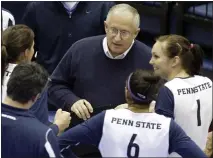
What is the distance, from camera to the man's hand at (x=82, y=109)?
3617 millimetres

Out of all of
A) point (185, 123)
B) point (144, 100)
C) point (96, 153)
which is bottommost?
point (96, 153)

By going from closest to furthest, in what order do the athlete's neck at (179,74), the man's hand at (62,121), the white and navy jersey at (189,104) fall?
the man's hand at (62,121) → the white and navy jersey at (189,104) → the athlete's neck at (179,74)

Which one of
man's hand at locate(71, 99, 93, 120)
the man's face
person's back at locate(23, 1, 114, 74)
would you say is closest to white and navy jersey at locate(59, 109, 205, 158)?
man's hand at locate(71, 99, 93, 120)

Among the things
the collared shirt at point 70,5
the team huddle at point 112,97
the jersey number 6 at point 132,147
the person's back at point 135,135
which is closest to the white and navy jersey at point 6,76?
the team huddle at point 112,97

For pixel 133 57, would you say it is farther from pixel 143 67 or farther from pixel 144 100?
pixel 144 100

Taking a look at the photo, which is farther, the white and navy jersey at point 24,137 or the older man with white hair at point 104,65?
the older man with white hair at point 104,65

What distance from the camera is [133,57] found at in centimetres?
400

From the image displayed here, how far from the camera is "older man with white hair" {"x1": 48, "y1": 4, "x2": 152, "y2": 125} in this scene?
12.8 ft

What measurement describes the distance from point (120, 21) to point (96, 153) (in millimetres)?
823

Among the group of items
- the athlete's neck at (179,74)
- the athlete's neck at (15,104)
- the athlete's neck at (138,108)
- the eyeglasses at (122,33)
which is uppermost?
the eyeglasses at (122,33)

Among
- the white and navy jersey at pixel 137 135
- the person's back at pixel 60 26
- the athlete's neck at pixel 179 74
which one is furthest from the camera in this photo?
the person's back at pixel 60 26

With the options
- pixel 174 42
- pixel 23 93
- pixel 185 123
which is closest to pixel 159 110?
pixel 185 123

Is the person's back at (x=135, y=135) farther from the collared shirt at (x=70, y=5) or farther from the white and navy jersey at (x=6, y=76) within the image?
the collared shirt at (x=70, y=5)

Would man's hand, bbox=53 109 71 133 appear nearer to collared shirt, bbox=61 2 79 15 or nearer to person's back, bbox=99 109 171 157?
person's back, bbox=99 109 171 157
